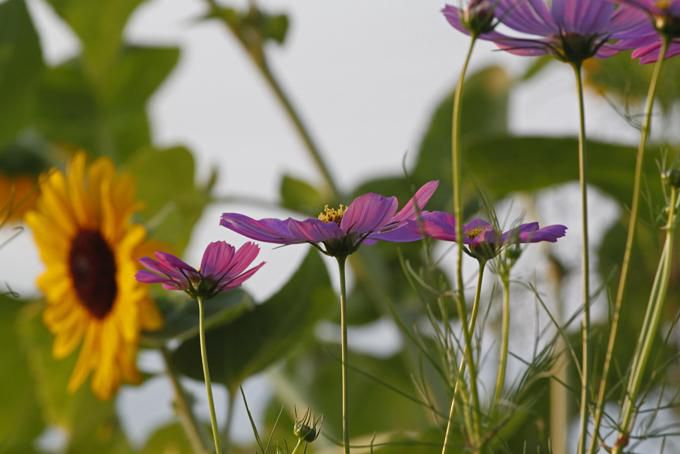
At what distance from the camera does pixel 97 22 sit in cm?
73

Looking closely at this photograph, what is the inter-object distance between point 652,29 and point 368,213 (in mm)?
62

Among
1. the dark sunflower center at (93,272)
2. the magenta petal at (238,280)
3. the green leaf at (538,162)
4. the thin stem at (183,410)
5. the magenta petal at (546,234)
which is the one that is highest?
the magenta petal at (546,234)

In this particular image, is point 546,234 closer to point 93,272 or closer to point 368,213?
point 368,213

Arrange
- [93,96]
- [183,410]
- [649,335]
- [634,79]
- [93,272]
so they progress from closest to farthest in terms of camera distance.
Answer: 1. [649,335]
2. [183,410]
3. [93,272]
4. [634,79]
5. [93,96]

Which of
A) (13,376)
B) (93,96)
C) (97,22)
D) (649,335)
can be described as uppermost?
(649,335)

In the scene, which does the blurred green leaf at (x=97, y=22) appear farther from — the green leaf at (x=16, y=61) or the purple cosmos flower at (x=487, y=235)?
the purple cosmos flower at (x=487, y=235)

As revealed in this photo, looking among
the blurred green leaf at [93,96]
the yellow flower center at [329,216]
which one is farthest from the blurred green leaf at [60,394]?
the yellow flower center at [329,216]

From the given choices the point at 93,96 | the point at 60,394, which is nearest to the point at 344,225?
the point at 60,394

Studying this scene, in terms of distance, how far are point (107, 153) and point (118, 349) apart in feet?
1.20

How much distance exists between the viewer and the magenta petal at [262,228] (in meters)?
0.20

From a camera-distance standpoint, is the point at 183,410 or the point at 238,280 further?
the point at 183,410

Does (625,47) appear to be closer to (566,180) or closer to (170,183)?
(566,180)

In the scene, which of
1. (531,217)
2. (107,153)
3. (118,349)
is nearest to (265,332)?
(118,349)

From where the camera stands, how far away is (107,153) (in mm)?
817
